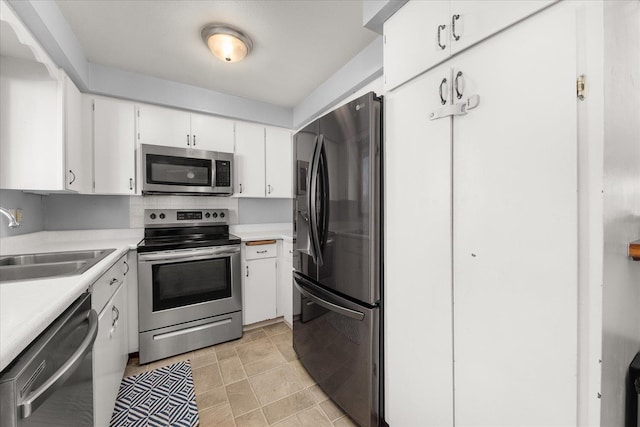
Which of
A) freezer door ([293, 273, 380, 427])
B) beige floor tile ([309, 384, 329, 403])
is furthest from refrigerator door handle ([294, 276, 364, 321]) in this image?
beige floor tile ([309, 384, 329, 403])

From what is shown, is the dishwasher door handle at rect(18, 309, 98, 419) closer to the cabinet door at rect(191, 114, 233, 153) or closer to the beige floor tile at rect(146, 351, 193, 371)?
the beige floor tile at rect(146, 351, 193, 371)

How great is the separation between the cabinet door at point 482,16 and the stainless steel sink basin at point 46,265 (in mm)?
1874

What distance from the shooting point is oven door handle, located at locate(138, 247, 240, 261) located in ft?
6.84

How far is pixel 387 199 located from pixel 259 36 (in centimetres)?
151

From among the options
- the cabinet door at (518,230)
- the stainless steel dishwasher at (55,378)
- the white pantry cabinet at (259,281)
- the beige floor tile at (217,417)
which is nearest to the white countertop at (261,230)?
the white pantry cabinet at (259,281)

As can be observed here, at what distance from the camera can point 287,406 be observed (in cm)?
166

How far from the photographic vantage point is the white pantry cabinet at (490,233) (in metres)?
0.78

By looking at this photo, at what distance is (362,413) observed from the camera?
55.8 inches

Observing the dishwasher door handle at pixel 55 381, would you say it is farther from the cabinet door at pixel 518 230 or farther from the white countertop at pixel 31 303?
the cabinet door at pixel 518 230

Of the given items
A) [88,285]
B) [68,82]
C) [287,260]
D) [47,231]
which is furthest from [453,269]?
[47,231]

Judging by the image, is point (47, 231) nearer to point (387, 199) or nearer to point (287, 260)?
point (287, 260)

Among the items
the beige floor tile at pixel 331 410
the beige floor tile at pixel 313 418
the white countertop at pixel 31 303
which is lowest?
the beige floor tile at pixel 331 410

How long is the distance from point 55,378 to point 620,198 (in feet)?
5.78

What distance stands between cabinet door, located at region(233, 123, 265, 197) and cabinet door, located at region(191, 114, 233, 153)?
0.10 meters
